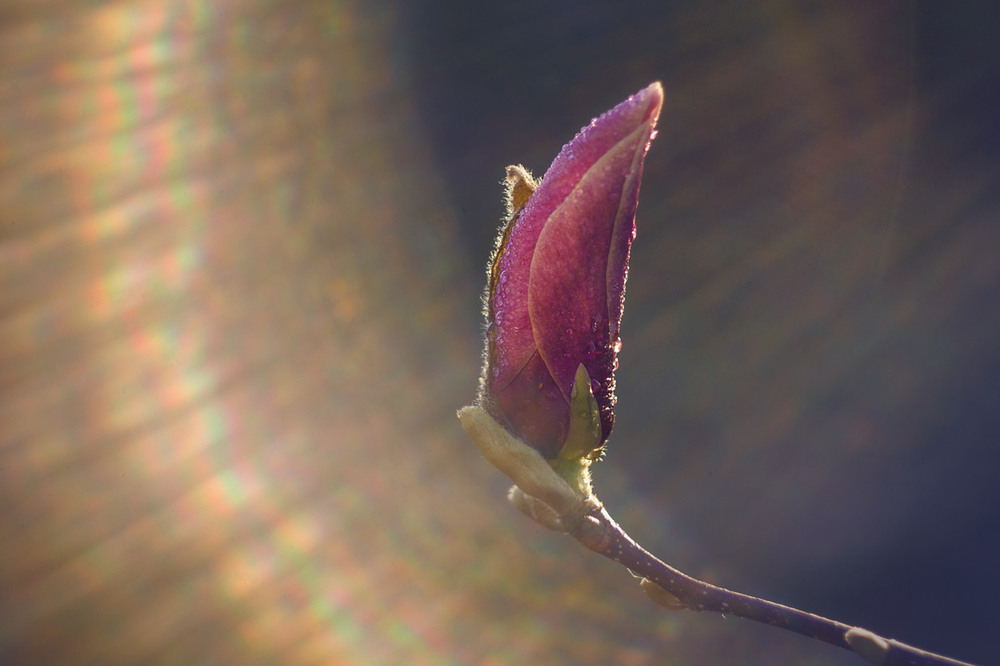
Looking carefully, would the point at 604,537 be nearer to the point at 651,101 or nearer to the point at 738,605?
the point at 738,605

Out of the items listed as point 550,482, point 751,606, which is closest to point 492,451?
point 550,482

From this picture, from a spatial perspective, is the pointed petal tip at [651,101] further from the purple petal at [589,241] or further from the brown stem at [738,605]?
the brown stem at [738,605]

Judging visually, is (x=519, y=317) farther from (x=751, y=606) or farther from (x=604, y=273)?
(x=751, y=606)

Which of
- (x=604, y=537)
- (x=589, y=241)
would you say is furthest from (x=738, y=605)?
(x=589, y=241)

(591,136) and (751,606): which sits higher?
(591,136)

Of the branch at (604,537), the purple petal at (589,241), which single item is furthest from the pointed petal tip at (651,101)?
the branch at (604,537)

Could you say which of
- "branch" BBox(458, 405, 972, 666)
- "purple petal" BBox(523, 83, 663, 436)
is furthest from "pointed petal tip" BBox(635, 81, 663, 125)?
"branch" BBox(458, 405, 972, 666)
